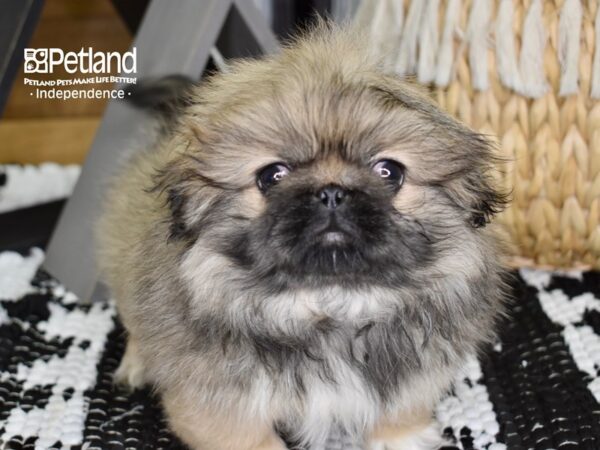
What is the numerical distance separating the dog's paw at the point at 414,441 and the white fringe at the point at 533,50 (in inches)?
27.8

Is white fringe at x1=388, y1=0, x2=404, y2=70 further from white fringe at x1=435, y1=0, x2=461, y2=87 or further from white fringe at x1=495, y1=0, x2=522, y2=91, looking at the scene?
white fringe at x1=495, y1=0, x2=522, y2=91

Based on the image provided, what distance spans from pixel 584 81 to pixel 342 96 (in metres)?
0.72

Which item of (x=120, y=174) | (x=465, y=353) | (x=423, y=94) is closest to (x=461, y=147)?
(x=423, y=94)

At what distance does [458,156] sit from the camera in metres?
1.07

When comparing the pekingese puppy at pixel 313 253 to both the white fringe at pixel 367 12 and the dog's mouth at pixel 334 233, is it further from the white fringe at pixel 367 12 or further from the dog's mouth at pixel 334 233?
the white fringe at pixel 367 12

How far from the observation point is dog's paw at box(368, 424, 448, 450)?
1.26 meters

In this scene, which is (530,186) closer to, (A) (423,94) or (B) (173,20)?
(A) (423,94)

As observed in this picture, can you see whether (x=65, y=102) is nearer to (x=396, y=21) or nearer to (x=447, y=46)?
(x=396, y=21)

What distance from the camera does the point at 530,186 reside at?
1.64 m

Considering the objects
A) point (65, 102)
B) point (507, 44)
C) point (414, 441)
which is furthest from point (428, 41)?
point (65, 102)

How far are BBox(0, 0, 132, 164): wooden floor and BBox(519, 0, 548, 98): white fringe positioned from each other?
1.52 m

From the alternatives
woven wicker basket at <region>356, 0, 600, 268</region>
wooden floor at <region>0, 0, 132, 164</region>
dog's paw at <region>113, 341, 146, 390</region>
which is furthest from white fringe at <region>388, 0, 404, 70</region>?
wooden floor at <region>0, 0, 132, 164</region>

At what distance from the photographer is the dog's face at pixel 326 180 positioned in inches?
39.0

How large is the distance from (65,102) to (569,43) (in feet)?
5.70
